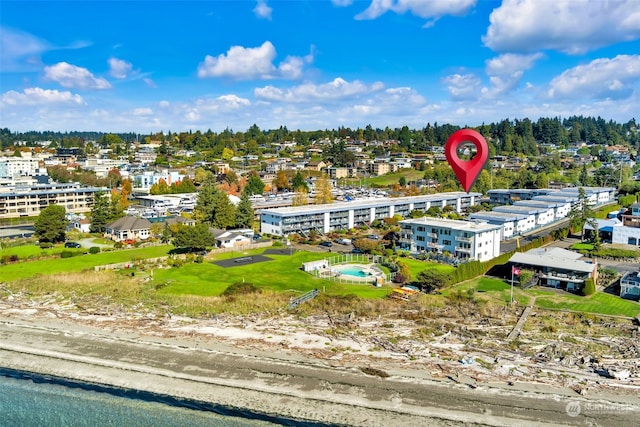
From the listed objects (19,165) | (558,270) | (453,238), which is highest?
(19,165)

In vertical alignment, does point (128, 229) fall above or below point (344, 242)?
above

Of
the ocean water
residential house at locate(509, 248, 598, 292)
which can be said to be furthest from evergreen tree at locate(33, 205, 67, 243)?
residential house at locate(509, 248, 598, 292)

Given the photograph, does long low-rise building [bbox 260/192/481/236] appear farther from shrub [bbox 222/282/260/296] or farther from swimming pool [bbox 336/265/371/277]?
shrub [bbox 222/282/260/296]

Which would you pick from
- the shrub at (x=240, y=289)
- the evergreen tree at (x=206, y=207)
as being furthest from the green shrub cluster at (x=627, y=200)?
the shrub at (x=240, y=289)

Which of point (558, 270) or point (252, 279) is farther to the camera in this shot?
point (252, 279)

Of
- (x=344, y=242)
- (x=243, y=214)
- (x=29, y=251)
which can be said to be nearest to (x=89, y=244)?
(x=29, y=251)

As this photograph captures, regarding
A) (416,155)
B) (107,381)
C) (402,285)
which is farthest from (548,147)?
(107,381)

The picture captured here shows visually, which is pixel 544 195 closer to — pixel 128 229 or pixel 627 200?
pixel 627 200

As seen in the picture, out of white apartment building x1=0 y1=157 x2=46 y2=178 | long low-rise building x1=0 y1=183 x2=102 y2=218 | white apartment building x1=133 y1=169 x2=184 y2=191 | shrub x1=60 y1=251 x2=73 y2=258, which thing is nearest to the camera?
shrub x1=60 y1=251 x2=73 y2=258
